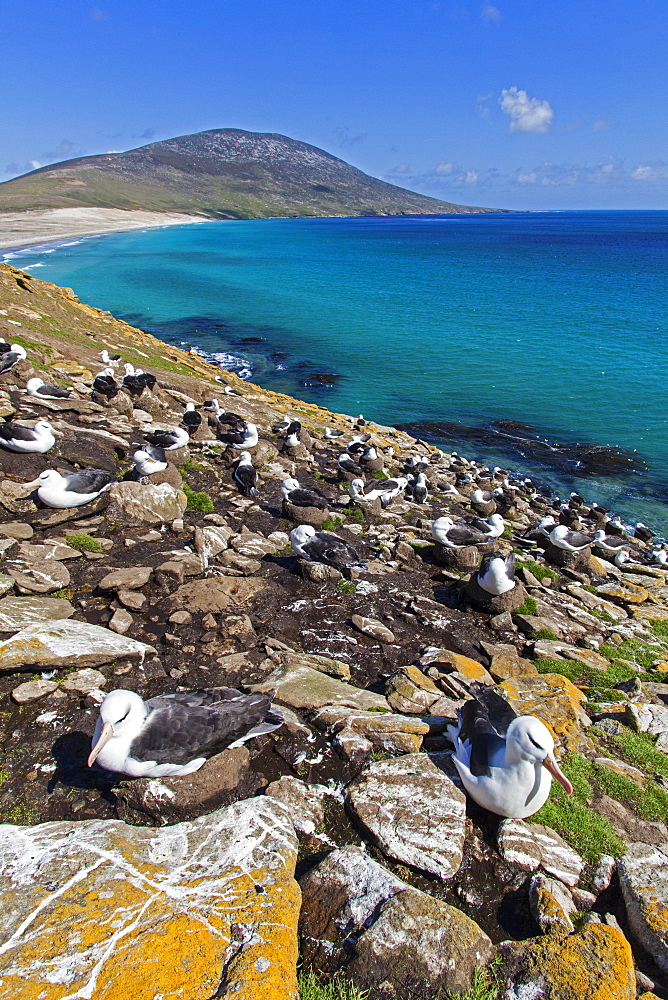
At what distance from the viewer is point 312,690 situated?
6.34 meters

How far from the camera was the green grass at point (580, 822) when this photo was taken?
4828 mm

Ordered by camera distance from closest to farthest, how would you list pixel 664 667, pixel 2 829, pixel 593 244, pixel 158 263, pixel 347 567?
1. pixel 2 829
2. pixel 664 667
3. pixel 347 567
4. pixel 158 263
5. pixel 593 244

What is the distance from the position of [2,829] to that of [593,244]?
166 meters

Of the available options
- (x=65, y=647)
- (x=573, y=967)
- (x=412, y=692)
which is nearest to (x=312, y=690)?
(x=412, y=692)

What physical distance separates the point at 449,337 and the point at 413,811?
44999 mm

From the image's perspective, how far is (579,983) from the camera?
3.63m

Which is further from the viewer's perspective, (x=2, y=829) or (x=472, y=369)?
(x=472, y=369)

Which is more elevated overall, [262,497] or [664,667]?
[262,497]

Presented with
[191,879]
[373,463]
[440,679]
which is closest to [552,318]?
[373,463]

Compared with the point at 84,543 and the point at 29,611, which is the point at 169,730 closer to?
the point at 29,611

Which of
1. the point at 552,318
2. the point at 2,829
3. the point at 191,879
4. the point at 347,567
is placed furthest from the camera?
the point at 552,318

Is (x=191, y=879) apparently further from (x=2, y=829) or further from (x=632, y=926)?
(x=632, y=926)

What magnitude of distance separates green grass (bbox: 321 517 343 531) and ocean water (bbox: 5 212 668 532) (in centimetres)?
1335

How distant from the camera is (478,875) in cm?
452
